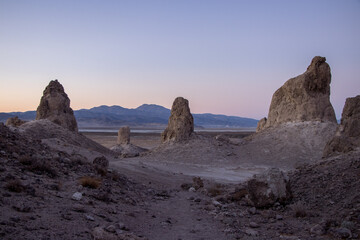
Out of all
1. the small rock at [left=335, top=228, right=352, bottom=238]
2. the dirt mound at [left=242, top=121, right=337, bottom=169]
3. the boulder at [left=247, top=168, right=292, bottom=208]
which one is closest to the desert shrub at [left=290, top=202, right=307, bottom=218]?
the boulder at [left=247, top=168, right=292, bottom=208]

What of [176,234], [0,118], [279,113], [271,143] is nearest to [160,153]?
[271,143]

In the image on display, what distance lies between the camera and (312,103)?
27234 mm

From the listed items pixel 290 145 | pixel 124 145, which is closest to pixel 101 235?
pixel 290 145

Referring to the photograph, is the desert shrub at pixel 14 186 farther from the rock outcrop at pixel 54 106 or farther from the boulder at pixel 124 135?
the boulder at pixel 124 135

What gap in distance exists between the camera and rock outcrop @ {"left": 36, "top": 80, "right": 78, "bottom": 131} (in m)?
29.1

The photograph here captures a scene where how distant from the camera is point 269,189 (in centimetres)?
853

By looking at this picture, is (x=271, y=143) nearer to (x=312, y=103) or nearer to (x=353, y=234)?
(x=312, y=103)

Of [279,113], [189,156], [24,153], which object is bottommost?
[189,156]

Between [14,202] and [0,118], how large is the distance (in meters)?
182

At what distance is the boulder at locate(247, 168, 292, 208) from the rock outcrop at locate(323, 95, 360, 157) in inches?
182

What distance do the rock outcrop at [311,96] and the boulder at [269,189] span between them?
2003 cm

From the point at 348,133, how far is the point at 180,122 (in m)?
15.5

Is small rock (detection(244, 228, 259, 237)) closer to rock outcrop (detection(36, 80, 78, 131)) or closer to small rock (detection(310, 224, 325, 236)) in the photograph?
small rock (detection(310, 224, 325, 236))

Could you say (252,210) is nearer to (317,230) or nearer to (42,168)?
(317,230)
